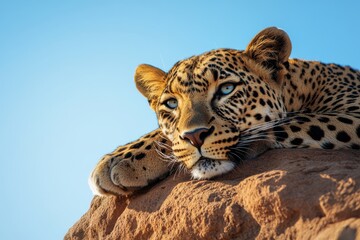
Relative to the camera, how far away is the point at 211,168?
5711 millimetres

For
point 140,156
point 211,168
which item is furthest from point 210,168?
point 140,156

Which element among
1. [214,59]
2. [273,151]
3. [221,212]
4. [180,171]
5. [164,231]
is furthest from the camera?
[214,59]

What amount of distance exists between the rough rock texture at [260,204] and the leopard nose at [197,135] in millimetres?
381

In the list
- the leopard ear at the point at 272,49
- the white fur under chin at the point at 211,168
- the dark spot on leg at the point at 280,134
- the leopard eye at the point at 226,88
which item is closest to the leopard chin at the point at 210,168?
the white fur under chin at the point at 211,168

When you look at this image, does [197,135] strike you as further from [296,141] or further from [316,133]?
[316,133]

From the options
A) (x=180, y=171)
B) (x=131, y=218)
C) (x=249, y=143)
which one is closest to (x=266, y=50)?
(x=249, y=143)

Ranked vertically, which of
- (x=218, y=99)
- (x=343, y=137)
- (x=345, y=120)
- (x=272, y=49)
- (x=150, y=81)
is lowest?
(x=343, y=137)

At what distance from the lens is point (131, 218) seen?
582cm

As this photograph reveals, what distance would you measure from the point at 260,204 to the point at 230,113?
2.03 meters

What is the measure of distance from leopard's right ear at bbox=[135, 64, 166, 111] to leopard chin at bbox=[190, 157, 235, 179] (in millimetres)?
1832

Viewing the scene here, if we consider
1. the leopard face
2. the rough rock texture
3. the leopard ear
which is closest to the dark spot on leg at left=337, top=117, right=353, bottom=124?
the rough rock texture

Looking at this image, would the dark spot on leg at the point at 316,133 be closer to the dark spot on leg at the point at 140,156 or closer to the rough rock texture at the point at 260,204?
the rough rock texture at the point at 260,204

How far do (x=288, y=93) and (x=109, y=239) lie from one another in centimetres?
279

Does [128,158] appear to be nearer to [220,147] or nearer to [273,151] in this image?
[220,147]
